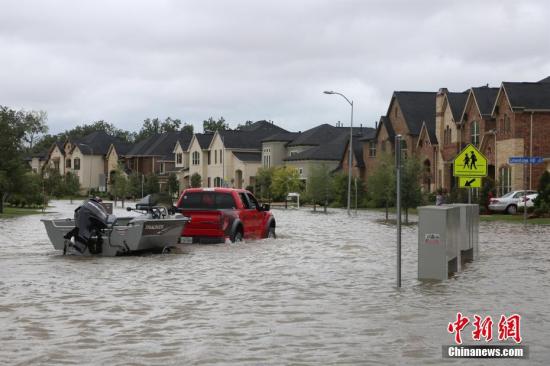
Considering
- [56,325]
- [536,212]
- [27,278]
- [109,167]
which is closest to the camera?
[56,325]

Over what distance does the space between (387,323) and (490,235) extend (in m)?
21.1

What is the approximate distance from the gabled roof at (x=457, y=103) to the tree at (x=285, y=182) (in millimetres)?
20727

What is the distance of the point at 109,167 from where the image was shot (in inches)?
5832

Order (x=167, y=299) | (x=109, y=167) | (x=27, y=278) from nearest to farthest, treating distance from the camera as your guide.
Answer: (x=167, y=299) → (x=27, y=278) → (x=109, y=167)

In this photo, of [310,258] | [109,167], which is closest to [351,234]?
[310,258]

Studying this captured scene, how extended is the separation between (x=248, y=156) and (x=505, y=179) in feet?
187

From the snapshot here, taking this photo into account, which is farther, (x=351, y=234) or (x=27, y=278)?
(x=351, y=234)

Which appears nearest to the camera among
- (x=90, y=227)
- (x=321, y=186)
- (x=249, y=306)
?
(x=249, y=306)

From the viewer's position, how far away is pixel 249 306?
41.8 ft

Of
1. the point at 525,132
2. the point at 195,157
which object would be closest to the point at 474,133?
the point at 525,132

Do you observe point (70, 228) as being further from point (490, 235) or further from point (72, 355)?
point (490, 235)

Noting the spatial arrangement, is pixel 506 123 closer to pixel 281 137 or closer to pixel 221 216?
pixel 221 216

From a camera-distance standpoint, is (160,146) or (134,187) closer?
(134,187)

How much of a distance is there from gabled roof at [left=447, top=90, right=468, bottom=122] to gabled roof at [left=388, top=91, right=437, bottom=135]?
5.89m
